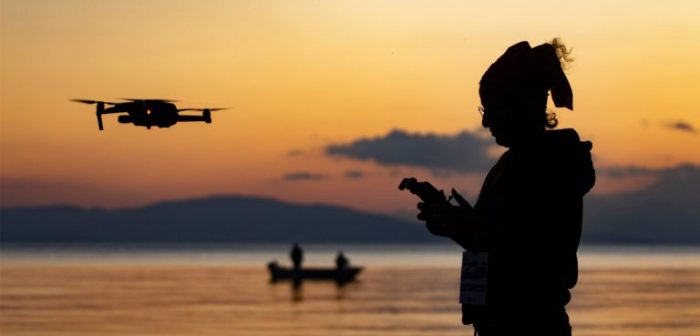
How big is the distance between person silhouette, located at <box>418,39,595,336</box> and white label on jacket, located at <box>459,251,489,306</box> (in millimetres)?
12

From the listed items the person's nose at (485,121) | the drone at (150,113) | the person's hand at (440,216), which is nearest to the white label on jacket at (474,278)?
the person's hand at (440,216)

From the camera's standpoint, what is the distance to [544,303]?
4656mm

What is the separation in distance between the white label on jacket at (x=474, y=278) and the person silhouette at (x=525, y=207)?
1cm

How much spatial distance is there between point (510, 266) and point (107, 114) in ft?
18.2

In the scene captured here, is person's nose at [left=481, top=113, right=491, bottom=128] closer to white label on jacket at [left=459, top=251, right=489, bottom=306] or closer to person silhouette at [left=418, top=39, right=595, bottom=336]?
person silhouette at [left=418, top=39, right=595, bottom=336]

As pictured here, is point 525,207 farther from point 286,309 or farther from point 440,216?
point 286,309

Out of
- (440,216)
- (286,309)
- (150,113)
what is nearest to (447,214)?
(440,216)

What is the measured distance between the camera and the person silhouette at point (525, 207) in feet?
15.0

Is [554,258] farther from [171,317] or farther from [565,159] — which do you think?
[171,317]

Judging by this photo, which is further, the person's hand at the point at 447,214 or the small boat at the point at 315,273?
the small boat at the point at 315,273

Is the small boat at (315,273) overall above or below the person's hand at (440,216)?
above

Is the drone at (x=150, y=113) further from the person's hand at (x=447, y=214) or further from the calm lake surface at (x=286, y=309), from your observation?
the calm lake surface at (x=286, y=309)

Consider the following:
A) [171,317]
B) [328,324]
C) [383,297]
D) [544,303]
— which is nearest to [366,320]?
[328,324]

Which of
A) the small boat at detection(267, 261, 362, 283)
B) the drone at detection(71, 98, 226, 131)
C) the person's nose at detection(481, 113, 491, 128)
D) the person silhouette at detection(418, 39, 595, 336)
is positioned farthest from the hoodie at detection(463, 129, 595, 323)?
the small boat at detection(267, 261, 362, 283)
